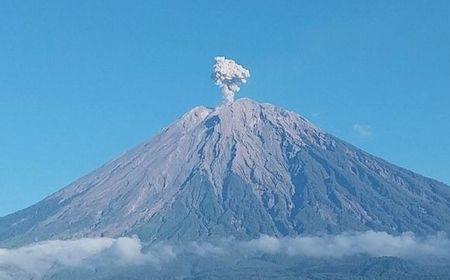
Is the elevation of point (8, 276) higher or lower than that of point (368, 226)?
lower

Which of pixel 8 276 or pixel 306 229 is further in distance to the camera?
pixel 306 229

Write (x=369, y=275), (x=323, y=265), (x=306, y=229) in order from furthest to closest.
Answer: (x=306, y=229) → (x=323, y=265) → (x=369, y=275)

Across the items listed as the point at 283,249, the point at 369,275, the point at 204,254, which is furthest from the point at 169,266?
the point at 369,275

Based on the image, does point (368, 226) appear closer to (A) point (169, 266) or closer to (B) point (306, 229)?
(B) point (306, 229)

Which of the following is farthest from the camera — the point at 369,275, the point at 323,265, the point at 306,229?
the point at 306,229

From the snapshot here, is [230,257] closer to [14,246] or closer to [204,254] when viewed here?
[204,254]

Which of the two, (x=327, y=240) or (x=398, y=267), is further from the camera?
(x=327, y=240)

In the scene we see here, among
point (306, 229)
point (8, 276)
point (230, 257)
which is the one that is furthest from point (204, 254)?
point (8, 276)

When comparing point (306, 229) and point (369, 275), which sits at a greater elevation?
point (306, 229)
